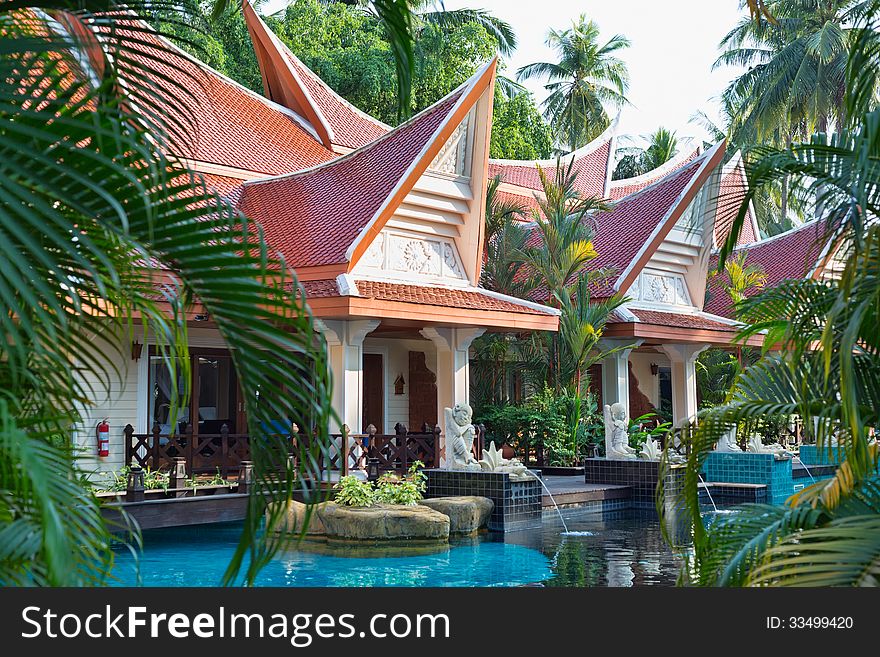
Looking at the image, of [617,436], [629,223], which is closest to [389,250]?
[617,436]

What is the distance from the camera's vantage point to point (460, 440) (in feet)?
44.2

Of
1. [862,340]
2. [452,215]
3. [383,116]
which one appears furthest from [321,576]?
[383,116]

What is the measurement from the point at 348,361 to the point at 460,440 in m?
1.93

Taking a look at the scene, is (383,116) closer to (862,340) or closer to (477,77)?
(477,77)

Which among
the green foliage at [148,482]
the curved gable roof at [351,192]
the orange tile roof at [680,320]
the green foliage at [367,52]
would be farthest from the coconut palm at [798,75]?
the green foliage at [148,482]

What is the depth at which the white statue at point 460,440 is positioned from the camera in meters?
13.4

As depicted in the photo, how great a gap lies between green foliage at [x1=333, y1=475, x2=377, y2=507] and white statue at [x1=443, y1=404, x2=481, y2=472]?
6.40 ft

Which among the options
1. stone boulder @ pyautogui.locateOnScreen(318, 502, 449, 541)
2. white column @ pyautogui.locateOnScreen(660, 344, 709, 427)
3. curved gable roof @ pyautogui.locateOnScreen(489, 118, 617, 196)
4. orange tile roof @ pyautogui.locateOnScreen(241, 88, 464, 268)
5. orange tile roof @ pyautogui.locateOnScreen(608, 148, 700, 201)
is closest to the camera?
stone boulder @ pyautogui.locateOnScreen(318, 502, 449, 541)

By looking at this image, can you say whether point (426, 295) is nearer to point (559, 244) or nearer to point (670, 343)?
point (559, 244)

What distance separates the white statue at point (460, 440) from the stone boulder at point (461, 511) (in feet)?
3.77

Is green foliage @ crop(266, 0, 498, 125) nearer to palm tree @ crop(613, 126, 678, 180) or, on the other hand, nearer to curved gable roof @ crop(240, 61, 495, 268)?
palm tree @ crop(613, 126, 678, 180)

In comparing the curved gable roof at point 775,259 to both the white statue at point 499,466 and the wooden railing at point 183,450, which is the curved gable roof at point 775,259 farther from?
the wooden railing at point 183,450

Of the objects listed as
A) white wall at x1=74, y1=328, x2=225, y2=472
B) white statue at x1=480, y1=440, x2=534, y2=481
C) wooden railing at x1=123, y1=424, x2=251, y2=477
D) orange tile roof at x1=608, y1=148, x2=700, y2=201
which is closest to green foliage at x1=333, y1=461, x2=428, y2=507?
white statue at x1=480, y1=440, x2=534, y2=481

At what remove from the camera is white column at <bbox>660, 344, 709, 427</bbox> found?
20.0 m
